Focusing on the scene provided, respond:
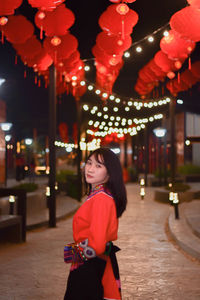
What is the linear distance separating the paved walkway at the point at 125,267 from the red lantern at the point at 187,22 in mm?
3896

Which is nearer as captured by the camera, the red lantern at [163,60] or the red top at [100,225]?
the red top at [100,225]

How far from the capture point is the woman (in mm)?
3094

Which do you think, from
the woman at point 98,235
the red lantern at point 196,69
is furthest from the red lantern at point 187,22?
the red lantern at point 196,69

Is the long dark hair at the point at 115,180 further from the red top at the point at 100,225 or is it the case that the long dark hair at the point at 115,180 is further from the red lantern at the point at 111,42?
the red lantern at the point at 111,42

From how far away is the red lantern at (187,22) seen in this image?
7180 millimetres

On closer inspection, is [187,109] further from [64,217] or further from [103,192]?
[103,192]

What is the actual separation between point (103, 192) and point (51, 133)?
920 cm

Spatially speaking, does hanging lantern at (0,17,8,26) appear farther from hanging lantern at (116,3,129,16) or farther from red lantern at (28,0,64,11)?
hanging lantern at (116,3,129,16)

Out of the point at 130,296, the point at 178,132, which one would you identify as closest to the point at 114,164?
the point at 130,296

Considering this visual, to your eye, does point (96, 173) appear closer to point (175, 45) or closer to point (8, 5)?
point (8, 5)

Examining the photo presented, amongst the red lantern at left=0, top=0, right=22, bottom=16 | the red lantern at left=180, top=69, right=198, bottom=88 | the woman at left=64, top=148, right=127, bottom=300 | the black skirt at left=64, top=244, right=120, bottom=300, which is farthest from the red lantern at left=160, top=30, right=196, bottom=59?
the black skirt at left=64, top=244, right=120, bottom=300

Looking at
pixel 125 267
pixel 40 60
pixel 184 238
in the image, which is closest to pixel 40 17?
pixel 40 60

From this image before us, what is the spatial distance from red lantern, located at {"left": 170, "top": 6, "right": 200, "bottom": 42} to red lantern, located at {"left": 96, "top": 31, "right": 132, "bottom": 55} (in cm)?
229

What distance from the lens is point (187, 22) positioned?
7.31 m
